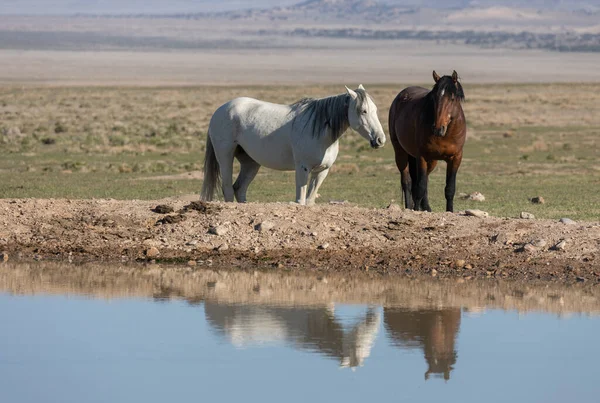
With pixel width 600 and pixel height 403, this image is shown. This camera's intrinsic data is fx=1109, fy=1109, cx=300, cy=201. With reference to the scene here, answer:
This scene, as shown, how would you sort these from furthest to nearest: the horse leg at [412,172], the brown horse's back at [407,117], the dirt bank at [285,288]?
the horse leg at [412,172] → the brown horse's back at [407,117] → the dirt bank at [285,288]

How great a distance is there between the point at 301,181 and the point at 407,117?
218 cm

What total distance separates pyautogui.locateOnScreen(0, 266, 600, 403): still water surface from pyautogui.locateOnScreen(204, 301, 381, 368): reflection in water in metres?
0.02

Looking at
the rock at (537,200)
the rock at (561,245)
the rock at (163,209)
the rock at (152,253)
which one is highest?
the rock at (163,209)

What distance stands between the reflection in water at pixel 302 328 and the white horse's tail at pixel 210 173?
5046 millimetres

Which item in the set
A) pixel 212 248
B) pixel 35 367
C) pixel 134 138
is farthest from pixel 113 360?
pixel 134 138

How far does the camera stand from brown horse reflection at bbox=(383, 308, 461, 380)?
8892 mm

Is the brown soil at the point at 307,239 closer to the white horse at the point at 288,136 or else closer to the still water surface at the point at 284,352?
the white horse at the point at 288,136

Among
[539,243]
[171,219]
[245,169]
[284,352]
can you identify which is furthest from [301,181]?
[284,352]

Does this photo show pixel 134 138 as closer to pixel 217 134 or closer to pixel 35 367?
pixel 217 134

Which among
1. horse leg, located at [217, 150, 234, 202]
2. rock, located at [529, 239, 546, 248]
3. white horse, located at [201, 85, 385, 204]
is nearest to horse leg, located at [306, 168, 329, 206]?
white horse, located at [201, 85, 385, 204]

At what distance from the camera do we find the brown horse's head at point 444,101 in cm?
1456

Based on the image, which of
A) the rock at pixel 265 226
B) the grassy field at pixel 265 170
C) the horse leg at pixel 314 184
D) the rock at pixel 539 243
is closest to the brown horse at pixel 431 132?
the horse leg at pixel 314 184

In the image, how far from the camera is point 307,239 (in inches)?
547

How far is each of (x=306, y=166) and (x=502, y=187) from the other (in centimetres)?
973
